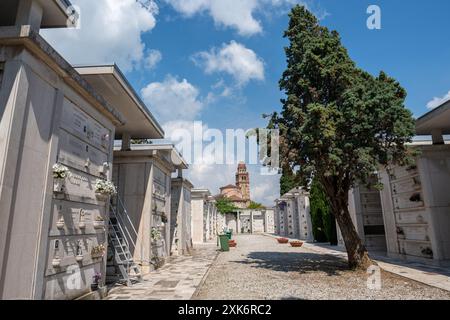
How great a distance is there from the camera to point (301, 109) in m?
9.79

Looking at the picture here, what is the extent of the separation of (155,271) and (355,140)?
868cm

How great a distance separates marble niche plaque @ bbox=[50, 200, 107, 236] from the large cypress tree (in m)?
6.19

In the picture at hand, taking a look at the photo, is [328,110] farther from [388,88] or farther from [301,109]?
[388,88]

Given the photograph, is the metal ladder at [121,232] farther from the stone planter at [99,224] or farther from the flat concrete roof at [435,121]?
the flat concrete roof at [435,121]

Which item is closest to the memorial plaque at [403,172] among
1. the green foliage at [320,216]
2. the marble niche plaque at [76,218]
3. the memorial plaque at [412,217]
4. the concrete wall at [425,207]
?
the concrete wall at [425,207]

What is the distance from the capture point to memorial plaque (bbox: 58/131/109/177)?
5.94 m

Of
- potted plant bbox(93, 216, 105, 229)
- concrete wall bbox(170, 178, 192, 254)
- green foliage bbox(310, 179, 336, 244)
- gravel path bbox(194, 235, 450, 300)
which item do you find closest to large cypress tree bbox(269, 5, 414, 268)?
gravel path bbox(194, 235, 450, 300)

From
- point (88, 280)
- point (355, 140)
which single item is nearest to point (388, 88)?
point (355, 140)

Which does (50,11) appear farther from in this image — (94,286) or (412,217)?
(412,217)

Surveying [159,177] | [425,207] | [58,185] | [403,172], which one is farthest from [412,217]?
[58,185]

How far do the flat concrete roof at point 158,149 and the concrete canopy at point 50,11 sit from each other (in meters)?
5.92

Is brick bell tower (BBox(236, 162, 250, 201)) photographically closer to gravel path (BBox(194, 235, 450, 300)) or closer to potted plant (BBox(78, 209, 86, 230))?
gravel path (BBox(194, 235, 450, 300))

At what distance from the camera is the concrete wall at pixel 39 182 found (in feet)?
14.5
